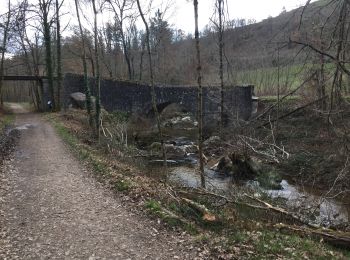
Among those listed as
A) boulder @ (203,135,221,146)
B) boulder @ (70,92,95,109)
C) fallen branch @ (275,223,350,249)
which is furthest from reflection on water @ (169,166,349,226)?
boulder @ (70,92,95,109)

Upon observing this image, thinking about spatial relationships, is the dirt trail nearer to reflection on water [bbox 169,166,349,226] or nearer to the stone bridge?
reflection on water [bbox 169,166,349,226]

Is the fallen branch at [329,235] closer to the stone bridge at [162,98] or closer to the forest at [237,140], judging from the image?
the forest at [237,140]

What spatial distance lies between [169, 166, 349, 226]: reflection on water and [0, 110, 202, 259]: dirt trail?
3.68 m

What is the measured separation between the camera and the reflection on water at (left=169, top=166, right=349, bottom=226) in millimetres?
10617

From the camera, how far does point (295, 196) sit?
14070mm

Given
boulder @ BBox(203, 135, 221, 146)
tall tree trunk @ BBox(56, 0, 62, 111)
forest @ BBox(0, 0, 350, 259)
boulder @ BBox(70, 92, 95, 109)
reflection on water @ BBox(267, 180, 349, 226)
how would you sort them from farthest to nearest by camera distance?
boulder @ BBox(70, 92, 95, 109) → tall tree trunk @ BBox(56, 0, 62, 111) → boulder @ BBox(203, 135, 221, 146) → reflection on water @ BBox(267, 180, 349, 226) → forest @ BBox(0, 0, 350, 259)

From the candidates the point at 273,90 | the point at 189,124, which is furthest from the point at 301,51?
the point at 273,90

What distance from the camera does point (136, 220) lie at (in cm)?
834

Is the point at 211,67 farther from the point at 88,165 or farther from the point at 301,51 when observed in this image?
the point at 301,51

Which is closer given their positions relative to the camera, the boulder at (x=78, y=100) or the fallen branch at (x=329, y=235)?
the fallen branch at (x=329, y=235)

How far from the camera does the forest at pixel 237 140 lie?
20.7 ft

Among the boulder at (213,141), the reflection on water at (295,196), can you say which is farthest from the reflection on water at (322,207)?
the boulder at (213,141)

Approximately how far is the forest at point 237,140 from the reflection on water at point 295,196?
0.21ft

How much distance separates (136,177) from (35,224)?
12.9 feet
